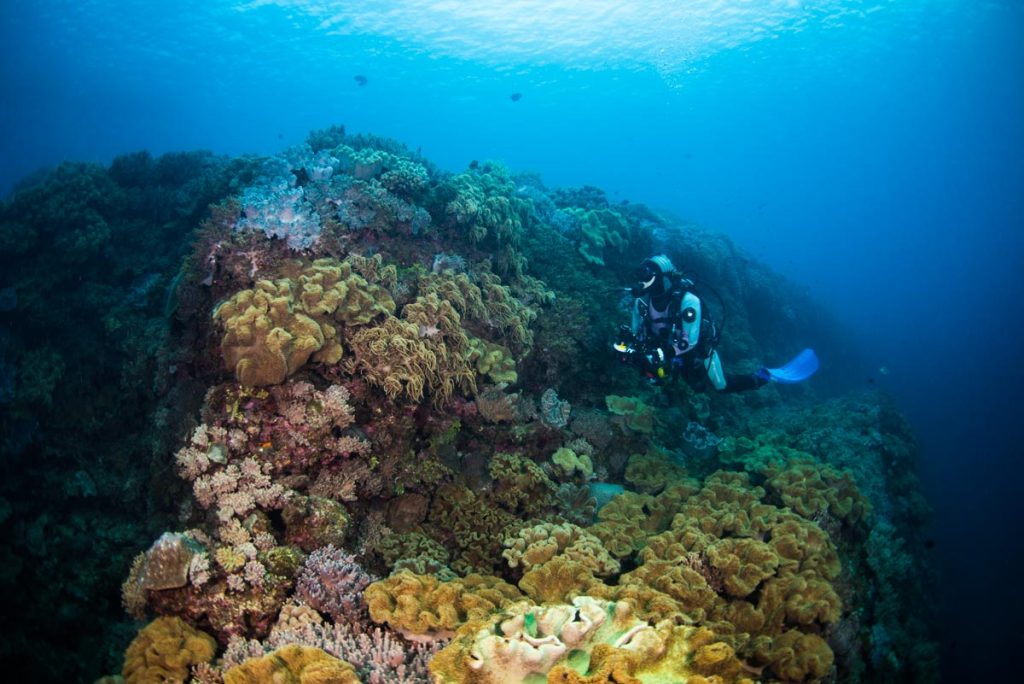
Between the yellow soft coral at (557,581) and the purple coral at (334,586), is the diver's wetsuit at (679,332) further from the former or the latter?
the purple coral at (334,586)

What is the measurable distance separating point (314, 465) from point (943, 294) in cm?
10606

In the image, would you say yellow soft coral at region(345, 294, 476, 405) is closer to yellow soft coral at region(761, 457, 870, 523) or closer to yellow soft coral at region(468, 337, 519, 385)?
yellow soft coral at region(468, 337, 519, 385)

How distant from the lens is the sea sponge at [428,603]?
3.61 meters

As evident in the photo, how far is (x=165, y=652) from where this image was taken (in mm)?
3689

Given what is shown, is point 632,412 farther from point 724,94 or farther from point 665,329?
point 724,94

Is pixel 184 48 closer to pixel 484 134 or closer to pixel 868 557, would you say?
pixel 868 557

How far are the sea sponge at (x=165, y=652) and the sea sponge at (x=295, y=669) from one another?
3.36 ft

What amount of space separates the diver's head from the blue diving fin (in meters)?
3.76

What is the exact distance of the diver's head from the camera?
28.7 ft

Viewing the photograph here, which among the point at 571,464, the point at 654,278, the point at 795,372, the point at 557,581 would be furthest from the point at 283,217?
the point at 795,372

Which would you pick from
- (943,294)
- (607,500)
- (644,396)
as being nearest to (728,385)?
(644,396)

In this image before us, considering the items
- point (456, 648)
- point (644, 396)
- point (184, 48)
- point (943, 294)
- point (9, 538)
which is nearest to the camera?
point (456, 648)

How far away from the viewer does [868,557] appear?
22.4ft

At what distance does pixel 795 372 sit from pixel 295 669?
37.2 ft
